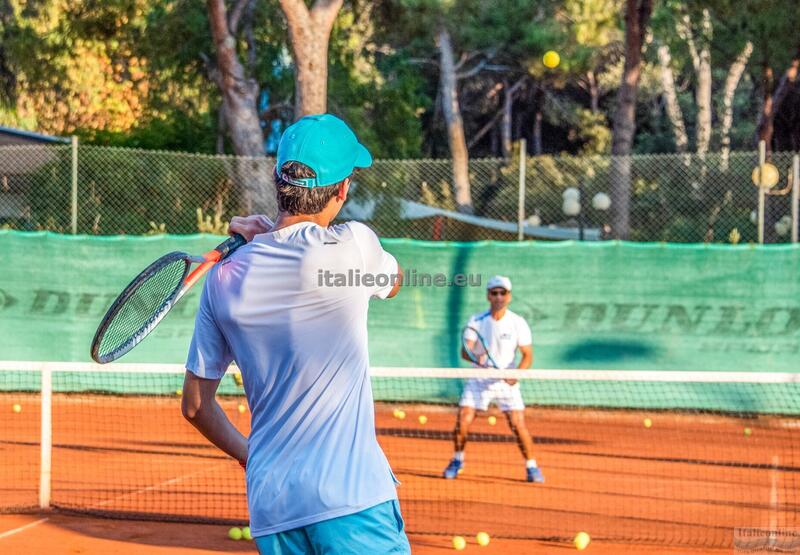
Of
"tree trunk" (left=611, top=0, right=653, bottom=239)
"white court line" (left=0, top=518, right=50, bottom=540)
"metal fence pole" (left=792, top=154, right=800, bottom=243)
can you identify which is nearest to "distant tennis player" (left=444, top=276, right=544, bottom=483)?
"white court line" (left=0, top=518, right=50, bottom=540)

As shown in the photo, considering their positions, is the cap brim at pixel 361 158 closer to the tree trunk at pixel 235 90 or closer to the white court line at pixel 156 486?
the white court line at pixel 156 486

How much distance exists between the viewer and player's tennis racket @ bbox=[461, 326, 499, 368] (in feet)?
30.0

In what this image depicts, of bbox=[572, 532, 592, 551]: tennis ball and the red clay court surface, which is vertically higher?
the red clay court surface

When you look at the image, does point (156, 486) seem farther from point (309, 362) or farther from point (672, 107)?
point (672, 107)

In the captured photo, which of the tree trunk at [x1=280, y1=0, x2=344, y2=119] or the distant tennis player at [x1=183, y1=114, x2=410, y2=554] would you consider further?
the tree trunk at [x1=280, y1=0, x2=344, y2=119]

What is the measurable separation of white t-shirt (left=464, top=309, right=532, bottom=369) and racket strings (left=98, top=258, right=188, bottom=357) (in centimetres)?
586

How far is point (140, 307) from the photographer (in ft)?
11.3

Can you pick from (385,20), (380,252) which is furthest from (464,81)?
(380,252)

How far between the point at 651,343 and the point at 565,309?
0.96 meters

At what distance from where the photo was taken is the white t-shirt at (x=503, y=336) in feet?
30.2

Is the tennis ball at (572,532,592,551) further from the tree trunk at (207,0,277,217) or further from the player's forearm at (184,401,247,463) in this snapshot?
the tree trunk at (207,0,277,217)

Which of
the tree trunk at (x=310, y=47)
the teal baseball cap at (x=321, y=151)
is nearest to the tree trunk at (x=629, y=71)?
the tree trunk at (x=310, y=47)

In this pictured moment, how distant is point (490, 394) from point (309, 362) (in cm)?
636

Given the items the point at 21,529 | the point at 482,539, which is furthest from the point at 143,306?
the point at 21,529
